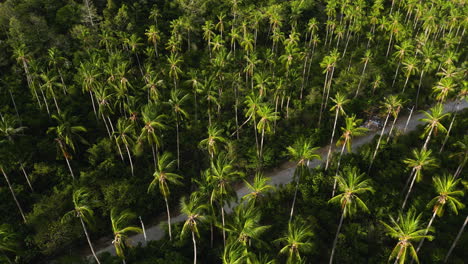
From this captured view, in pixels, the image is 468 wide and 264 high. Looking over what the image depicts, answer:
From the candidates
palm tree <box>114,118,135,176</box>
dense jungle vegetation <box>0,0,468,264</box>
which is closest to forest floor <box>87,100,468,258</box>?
Result: dense jungle vegetation <box>0,0,468,264</box>

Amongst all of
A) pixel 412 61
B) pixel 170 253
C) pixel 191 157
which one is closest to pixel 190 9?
pixel 191 157

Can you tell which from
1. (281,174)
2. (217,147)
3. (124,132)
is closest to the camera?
(124,132)

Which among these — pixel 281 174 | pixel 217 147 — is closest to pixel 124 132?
pixel 217 147

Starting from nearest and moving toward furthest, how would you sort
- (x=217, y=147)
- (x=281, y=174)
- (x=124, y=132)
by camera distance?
(x=124, y=132) < (x=217, y=147) < (x=281, y=174)

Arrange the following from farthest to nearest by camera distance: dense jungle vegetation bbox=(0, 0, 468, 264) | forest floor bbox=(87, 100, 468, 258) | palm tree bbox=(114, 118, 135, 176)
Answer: palm tree bbox=(114, 118, 135, 176)
forest floor bbox=(87, 100, 468, 258)
dense jungle vegetation bbox=(0, 0, 468, 264)

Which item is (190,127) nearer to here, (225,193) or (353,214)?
(225,193)

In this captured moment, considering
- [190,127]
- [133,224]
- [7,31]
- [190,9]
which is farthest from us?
[190,9]

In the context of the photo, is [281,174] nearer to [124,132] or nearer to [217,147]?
[217,147]

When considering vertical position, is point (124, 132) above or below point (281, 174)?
above

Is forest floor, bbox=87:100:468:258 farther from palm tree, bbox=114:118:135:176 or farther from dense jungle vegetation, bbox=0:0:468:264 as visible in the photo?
palm tree, bbox=114:118:135:176
